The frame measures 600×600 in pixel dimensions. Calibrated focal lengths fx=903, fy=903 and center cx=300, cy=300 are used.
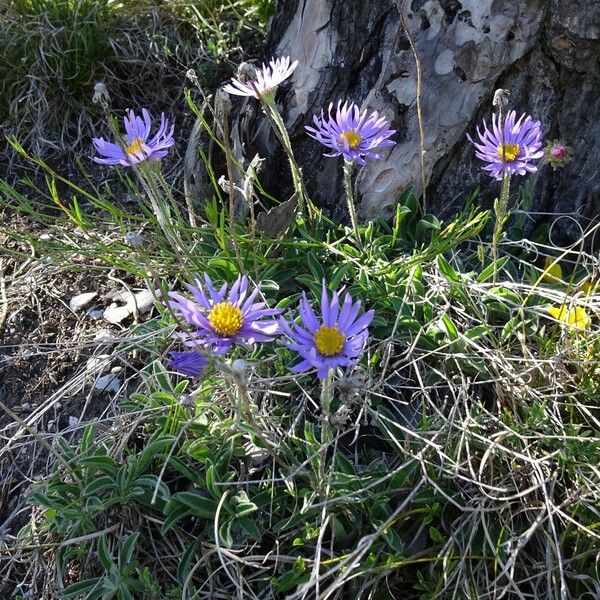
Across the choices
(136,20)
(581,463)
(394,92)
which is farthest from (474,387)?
(136,20)

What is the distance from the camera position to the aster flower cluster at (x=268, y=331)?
4.65 feet

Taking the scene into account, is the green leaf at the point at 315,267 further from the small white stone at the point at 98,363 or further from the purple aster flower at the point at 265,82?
the small white stone at the point at 98,363

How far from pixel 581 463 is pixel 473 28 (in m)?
1.01

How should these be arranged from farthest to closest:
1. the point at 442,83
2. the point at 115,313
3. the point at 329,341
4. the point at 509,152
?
the point at 115,313 < the point at 442,83 < the point at 509,152 < the point at 329,341

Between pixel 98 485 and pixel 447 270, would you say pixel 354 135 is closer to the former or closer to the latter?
pixel 447 270

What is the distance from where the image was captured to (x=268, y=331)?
4.81 ft

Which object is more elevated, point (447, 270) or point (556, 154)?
point (556, 154)

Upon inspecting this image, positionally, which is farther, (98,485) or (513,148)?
(513,148)

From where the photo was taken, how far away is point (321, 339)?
1430 mm

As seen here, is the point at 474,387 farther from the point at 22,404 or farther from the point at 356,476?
the point at 22,404

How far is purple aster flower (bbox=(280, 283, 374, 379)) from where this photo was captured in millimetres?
1405

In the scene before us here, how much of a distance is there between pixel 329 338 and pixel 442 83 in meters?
0.94

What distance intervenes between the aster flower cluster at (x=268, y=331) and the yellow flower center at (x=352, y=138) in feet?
1.78

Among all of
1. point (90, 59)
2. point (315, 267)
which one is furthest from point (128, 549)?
point (90, 59)
